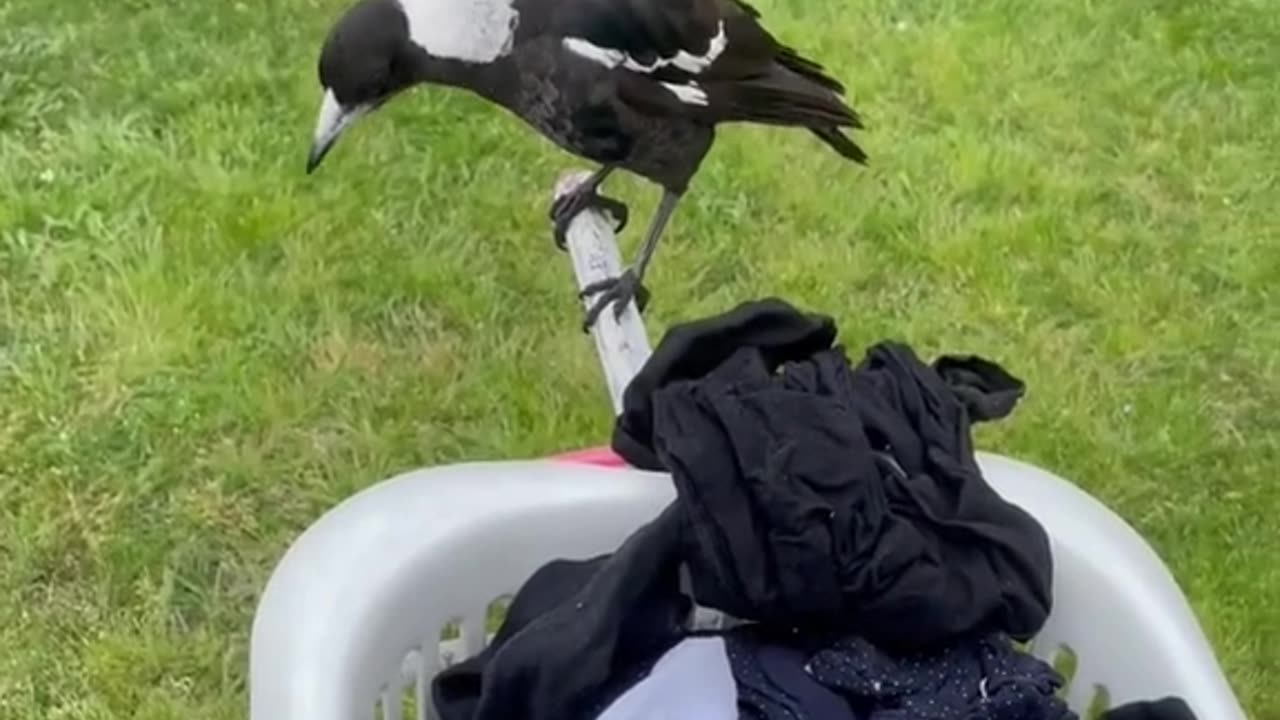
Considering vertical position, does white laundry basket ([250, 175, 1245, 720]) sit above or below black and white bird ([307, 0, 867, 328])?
below

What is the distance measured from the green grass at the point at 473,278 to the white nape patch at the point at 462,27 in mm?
438

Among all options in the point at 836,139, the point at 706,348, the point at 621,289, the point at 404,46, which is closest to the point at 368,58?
the point at 404,46

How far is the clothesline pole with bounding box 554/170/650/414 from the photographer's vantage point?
1122mm

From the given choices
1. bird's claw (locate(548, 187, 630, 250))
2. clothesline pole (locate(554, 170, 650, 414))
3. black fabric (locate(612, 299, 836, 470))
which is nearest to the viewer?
black fabric (locate(612, 299, 836, 470))

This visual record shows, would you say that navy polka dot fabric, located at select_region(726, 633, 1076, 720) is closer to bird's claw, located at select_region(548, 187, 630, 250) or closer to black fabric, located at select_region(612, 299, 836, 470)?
black fabric, located at select_region(612, 299, 836, 470)

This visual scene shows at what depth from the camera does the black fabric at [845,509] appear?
33.9 inches

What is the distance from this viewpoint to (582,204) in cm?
140

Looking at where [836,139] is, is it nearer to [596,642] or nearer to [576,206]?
[576,206]

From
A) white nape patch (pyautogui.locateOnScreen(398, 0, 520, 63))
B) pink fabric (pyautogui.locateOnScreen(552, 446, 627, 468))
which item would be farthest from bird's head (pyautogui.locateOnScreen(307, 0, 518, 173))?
pink fabric (pyautogui.locateOnScreen(552, 446, 627, 468))

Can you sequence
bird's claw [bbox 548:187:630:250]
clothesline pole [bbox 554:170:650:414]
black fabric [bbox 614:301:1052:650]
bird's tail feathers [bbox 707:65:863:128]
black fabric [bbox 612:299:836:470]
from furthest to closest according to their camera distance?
bird's tail feathers [bbox 707:65:863:128]
bird's claw [bbox 548:187:630:250]
clothesline pole [bbox 554:170:650:414]
black fabric [bbox 612:299:836:470]
black fabric [bbox 614:301:1052:650]

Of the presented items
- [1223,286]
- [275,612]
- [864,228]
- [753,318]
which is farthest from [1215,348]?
[275,612]

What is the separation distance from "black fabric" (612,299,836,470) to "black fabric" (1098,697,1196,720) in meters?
0.22

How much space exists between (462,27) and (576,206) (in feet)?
0.49

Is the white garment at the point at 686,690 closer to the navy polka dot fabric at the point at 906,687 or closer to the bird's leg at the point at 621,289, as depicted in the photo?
the navy polka dot fabric at the point at 906,687
